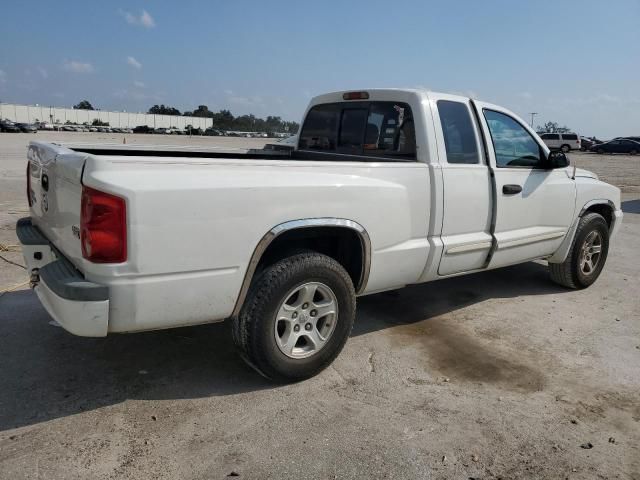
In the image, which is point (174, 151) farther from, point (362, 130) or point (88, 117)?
point (88, 117)

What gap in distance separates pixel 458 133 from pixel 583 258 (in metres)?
2.49

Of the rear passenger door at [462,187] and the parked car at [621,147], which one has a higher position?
the parked car at [621,147]

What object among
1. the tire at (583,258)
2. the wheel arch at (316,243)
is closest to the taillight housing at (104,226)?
the wheel arch at (316,243)

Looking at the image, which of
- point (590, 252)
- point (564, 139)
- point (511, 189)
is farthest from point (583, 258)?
point (564, 139)

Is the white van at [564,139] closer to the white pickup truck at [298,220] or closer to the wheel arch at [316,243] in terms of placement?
the white pickup truck at [298,220]

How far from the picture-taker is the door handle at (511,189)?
4641mm

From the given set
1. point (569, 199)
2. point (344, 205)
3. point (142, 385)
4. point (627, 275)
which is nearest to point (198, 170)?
point (344, 205)

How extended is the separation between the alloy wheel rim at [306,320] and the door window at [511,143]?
6.88ft

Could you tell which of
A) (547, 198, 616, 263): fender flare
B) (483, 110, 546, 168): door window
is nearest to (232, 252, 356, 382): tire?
(483, 110, 546, 168): door window

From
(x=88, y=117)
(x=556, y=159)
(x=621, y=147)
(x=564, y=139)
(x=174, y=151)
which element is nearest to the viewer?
(x=174, y=151)

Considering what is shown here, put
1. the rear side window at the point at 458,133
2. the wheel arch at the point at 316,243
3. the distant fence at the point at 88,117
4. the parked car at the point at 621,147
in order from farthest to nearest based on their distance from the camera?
the distant fence at the point at 88,117, the parked car at the point at 621,147, the rear side window at the point at 458,133, the wheel arch at the point at 316,243

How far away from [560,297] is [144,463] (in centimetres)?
453

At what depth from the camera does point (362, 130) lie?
4.77 meters

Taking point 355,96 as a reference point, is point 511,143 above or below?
below
